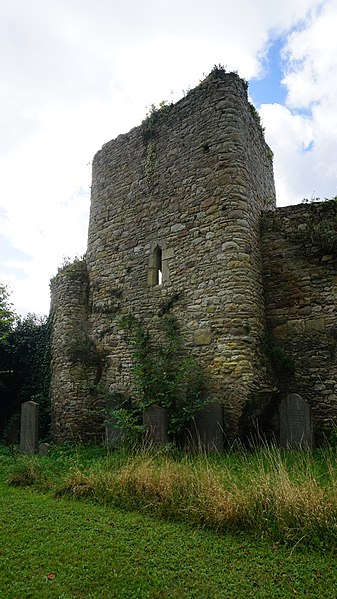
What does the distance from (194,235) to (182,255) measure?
0.53 meters

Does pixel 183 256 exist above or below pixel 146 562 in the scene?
above

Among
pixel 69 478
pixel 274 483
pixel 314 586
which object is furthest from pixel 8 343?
pixel 314 586

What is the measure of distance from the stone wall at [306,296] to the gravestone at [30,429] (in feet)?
17.3

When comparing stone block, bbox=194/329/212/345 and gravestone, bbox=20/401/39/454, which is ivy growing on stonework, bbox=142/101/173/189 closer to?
stone block, bbox=194/329/212/345

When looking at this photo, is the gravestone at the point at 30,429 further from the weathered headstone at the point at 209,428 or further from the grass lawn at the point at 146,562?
the grass lawn at the point at 146,562

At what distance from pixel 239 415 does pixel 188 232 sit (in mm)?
4095

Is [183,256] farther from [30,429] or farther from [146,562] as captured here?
[146,562]

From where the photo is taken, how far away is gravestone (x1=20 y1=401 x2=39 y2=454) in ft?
28.8

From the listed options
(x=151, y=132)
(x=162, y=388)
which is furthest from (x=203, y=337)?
(x=151, y=132)

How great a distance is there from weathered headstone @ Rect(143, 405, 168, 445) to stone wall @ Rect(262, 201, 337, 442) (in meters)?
2.64

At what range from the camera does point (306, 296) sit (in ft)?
28.7

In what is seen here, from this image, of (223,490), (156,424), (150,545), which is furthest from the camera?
(156,424)

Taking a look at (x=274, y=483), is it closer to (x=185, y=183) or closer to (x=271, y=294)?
(x=271, y=294)

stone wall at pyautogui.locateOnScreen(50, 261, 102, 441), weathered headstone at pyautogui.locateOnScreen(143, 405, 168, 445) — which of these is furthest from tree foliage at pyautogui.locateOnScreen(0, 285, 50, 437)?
weathered headstone at pyautogui.locateOnScreen(143, 405, 168, 445)
